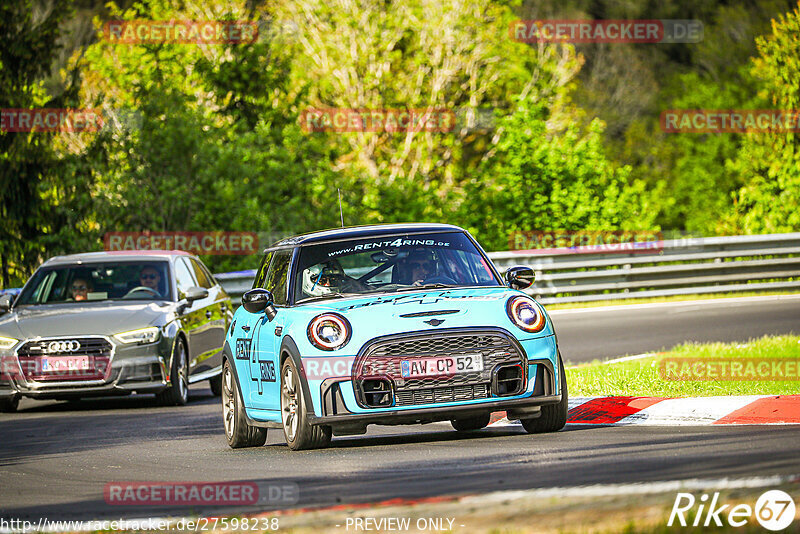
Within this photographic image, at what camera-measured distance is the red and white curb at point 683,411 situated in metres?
9.84

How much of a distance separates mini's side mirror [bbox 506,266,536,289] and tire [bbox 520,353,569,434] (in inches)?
33.5

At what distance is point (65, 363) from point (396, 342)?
6.26 metres

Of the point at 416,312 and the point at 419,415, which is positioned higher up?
the point at 416,312

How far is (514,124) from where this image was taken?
3509cm

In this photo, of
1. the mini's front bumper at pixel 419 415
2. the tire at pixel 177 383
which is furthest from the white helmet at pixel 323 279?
the tire at pixel 177 383

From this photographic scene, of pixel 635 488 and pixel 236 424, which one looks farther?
pixel 236 424

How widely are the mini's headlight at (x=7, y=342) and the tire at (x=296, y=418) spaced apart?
18.6 feet

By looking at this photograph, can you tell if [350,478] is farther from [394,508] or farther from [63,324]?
[63,324]

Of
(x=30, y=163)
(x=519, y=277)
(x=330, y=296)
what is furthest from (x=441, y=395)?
(x=30, y=163)

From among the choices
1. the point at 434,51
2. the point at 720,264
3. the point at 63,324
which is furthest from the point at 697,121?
the point at 63,324

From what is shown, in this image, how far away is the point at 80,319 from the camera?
49.2 feet

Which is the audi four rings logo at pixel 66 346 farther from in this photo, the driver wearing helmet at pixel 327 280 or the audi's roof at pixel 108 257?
the driver wearing helmet at pixel 327 280

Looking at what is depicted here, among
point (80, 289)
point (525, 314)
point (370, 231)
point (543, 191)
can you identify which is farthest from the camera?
point (543, 191)

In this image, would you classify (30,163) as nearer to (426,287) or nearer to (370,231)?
(370,231)
